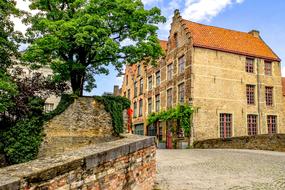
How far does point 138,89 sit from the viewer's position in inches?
1340

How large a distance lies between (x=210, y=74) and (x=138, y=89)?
11.9 meters

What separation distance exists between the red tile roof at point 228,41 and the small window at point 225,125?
17.4 ft

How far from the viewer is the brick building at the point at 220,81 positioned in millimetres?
23250

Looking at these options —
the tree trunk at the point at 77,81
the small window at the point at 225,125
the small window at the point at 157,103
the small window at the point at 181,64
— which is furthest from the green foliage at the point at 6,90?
the small window at the point at 157,103

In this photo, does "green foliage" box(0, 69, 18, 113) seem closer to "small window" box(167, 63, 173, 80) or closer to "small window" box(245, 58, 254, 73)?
"small window" box(167, 63, 173, 80)

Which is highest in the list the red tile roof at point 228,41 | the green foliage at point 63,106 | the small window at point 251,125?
the red tile roof at point 228,41

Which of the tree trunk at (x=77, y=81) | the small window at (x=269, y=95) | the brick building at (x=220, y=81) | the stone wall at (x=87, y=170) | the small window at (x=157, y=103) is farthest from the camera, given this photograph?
the small window at (x=157, y=103)

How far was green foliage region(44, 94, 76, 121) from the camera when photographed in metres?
16.2

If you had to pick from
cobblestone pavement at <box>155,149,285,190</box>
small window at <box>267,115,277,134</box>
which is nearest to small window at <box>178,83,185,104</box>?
small window at <box>267,115,277,134</box>

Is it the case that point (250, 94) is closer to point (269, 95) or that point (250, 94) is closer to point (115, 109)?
point (269, 95)

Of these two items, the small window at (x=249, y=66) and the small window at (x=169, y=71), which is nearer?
the small window at (x=249, y=66)

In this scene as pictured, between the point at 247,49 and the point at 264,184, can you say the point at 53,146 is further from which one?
the point at 247,49

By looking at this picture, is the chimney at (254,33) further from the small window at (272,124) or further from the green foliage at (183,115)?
the green foliage at (183,115)

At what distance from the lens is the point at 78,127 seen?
54.0 ft
